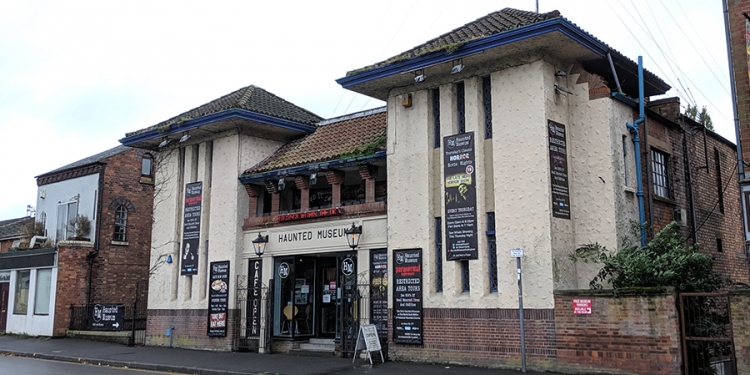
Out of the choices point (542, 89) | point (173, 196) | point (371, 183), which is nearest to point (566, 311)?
point (542, 89)

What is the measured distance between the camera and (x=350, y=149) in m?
18.3

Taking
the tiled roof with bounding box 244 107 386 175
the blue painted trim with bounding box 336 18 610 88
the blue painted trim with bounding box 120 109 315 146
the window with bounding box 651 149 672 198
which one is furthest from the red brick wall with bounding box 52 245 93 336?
the window with bounding box 651 149 672 198

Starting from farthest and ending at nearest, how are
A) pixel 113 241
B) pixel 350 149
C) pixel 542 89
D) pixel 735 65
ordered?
pixel 113 241 → pixel 350 149 → pixel 542 89 → pixel 735 65

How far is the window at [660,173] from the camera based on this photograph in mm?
16391

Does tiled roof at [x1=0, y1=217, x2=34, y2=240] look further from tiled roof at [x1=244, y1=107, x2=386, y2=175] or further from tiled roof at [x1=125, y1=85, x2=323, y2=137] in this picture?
tiled roof at [x1=244, y1=107, x2=386, y2=175]

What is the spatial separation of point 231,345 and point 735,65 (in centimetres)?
1476

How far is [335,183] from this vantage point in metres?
18.3

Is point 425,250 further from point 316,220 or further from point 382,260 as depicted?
point 316,220

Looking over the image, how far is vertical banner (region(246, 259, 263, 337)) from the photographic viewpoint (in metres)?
19.2

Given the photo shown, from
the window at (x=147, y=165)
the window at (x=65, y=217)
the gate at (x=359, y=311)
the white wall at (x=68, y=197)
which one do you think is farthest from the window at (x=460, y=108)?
the window at (x=65, y=217)

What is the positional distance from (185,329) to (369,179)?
8.00 metres

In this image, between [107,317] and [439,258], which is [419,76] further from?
[107,317]

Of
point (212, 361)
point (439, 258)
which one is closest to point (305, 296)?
point (212, 361)

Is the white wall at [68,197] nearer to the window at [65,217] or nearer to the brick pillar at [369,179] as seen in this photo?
the window at [65,217]
